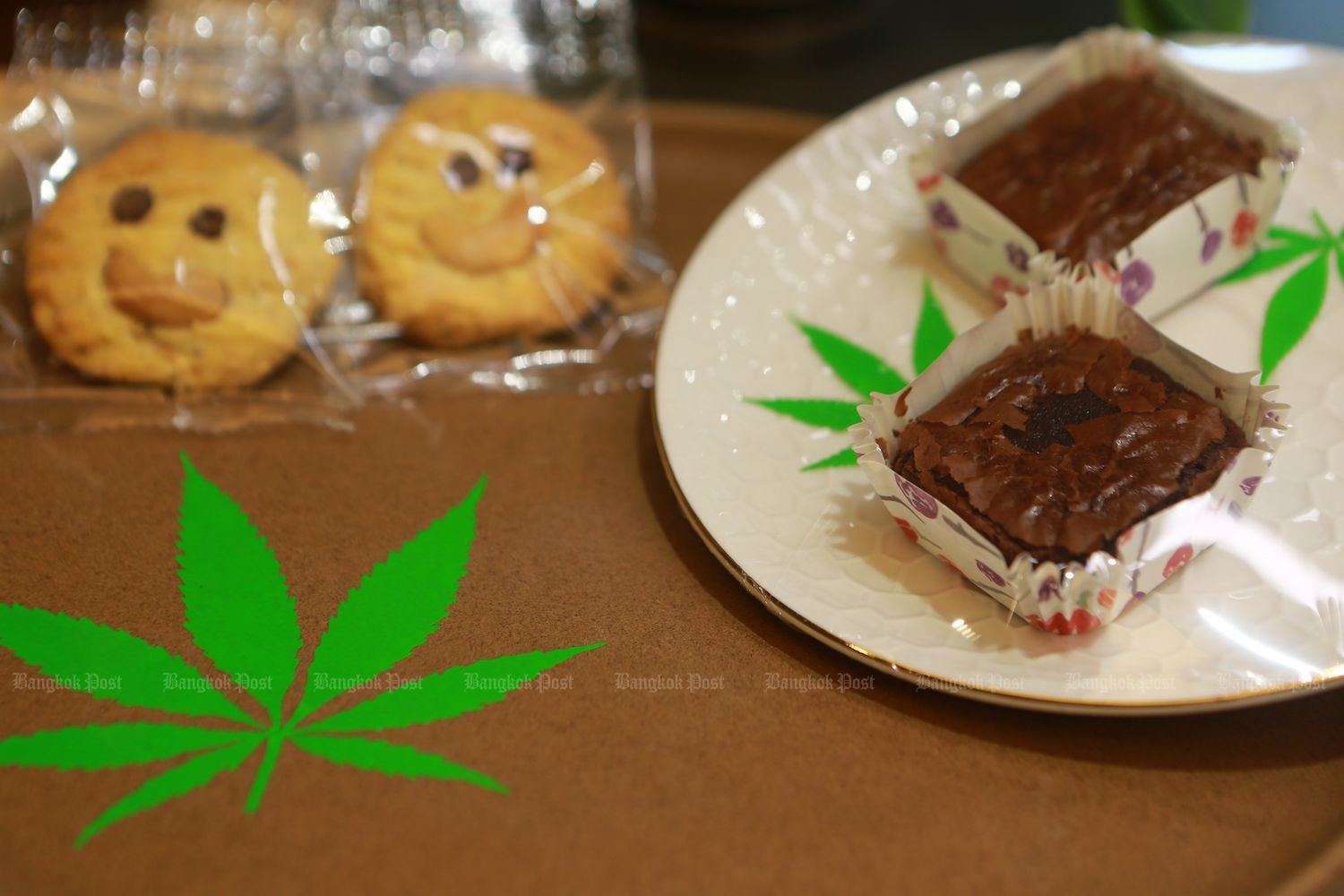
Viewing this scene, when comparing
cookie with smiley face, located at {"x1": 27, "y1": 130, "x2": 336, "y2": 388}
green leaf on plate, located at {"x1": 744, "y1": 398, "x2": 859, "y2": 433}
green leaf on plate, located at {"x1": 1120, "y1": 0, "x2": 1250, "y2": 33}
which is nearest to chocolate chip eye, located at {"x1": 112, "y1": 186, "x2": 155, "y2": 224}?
cookie with smiley face, located at {"x1": 27, "y1": 130, "x2": 336, "y2": 388}

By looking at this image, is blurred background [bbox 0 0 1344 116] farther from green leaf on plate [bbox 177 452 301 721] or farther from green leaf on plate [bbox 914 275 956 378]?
green leaf on plate [bbox 177 452 301 721]

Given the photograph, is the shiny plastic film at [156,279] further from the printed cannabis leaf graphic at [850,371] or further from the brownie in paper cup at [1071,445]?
the brownie in paper cup at [1071,445]

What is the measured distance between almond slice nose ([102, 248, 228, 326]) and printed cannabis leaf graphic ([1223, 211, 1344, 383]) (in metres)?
1.43

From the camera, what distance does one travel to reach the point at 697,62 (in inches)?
96.9

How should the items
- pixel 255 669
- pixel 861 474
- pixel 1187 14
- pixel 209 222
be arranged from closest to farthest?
1. pixel 255 669
2. pixel 861 474
3. pixel 209 222
4. pixel 1187 14

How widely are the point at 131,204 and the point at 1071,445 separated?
133cm

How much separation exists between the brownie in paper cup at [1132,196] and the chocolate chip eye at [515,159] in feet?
1.94

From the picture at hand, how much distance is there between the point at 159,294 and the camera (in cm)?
161

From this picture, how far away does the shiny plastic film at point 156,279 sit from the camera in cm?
164

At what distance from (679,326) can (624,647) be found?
0.48 m

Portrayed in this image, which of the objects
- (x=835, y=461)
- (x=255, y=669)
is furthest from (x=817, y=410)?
(x=255, y=669)

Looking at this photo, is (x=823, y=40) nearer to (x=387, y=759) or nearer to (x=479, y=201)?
(x=479, y=201)

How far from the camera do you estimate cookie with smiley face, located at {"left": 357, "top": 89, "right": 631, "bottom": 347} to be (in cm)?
171

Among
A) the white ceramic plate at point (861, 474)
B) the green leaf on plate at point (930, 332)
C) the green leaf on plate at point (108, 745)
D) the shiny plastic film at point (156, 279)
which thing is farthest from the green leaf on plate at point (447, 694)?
the green leaf on plate at point (930, 332)
